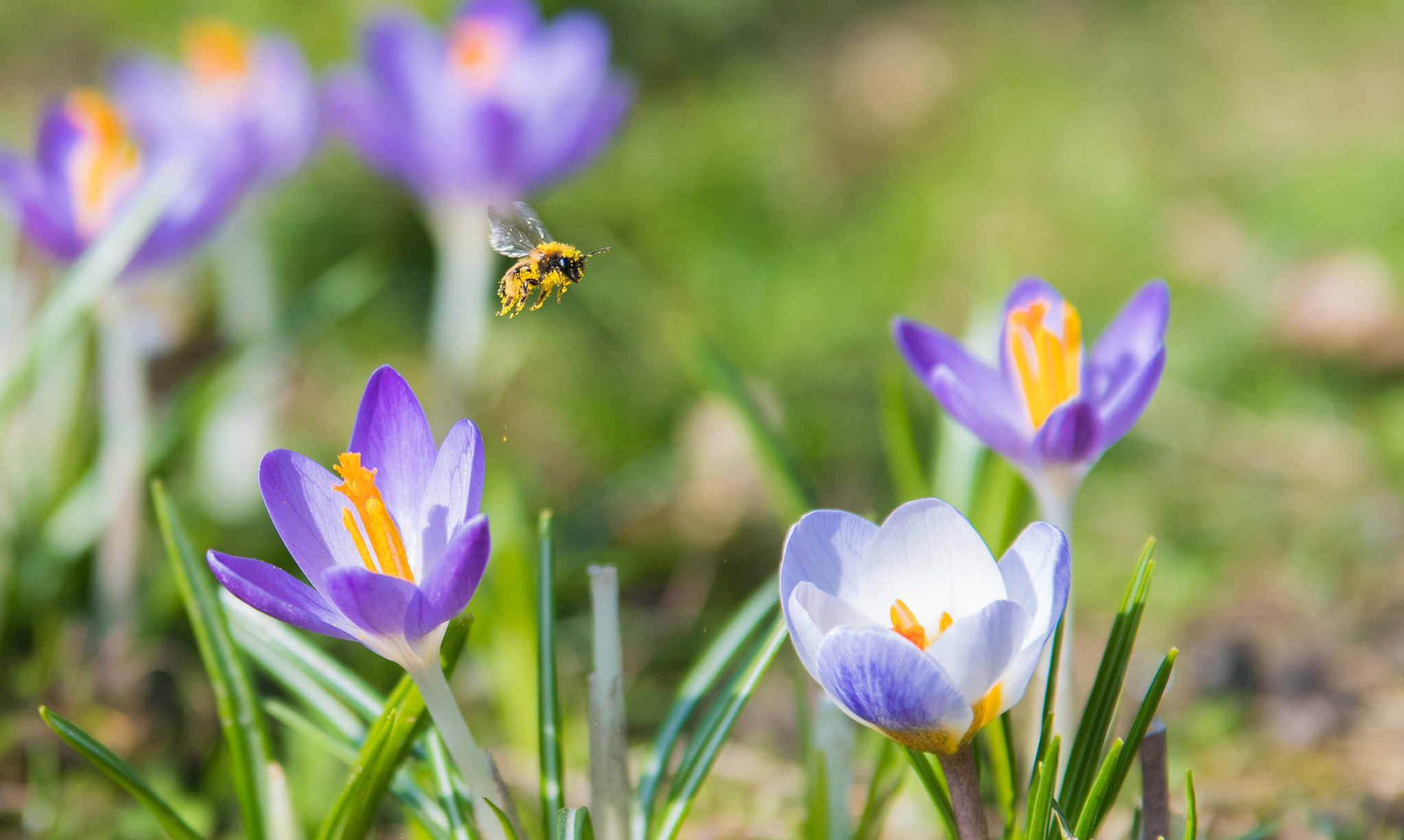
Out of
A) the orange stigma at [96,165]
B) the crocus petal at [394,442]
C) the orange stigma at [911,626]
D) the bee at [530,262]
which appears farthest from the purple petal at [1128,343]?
the orange stigma at [96,165]

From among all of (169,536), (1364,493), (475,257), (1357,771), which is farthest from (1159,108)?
(169,536)

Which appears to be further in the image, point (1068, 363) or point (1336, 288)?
point (1336, 288)

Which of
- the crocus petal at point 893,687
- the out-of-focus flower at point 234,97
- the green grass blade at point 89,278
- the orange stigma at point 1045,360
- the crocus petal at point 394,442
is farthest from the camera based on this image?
the out-of-focus flower at point 234,97

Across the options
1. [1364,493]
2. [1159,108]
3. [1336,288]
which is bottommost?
[1364,493]

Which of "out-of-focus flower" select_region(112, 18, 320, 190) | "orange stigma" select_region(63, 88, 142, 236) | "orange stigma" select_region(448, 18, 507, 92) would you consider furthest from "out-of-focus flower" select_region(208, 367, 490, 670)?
"out-of-focus flower" select_region(112, 18, 320, 190)

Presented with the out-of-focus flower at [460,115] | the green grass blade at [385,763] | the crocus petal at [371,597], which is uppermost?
the out-of-focus flower at [460,115]

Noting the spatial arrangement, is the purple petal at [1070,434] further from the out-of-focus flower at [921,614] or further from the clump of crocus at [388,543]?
the clump of crocus at [388,543]

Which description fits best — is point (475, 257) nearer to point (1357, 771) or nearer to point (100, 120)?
point (100, 120)

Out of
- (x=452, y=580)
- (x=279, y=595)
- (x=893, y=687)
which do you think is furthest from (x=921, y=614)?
(x=279, y=595)
